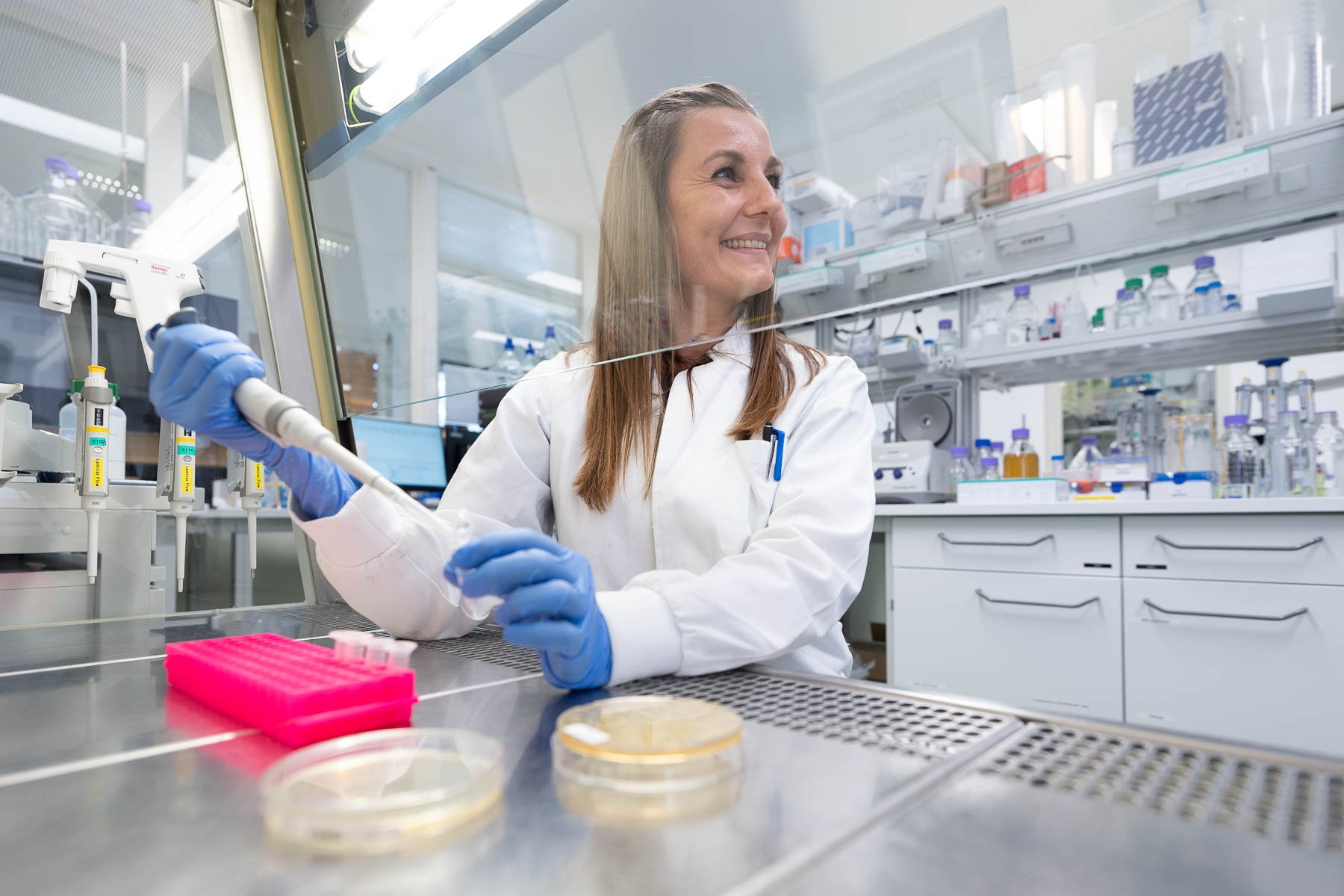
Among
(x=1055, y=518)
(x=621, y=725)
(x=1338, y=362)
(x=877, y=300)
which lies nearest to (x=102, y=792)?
(x=621, y=725)

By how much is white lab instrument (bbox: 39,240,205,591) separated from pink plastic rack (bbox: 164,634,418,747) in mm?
655

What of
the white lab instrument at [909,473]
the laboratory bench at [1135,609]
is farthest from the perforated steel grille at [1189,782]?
the white lab instrument at [909,473]

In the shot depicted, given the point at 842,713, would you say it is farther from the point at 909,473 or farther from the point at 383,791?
the point at 909,473

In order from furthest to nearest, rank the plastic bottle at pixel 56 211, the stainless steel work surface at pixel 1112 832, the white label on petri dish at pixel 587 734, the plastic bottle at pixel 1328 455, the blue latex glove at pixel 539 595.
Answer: the plastic bottle at pixel 1328 455, the plastic bottle at pixel 56 211, the blue latex glove at pixel 539 595, the white label on petri dish at pixel 587 734, the stainless steel work surface at pixel 1112 832

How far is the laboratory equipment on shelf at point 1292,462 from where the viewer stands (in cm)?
204

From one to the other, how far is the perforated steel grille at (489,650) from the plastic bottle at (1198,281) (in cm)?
207

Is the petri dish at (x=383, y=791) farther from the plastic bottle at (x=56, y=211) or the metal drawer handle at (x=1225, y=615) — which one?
the metal drawer handle at (x=1225, y=615)

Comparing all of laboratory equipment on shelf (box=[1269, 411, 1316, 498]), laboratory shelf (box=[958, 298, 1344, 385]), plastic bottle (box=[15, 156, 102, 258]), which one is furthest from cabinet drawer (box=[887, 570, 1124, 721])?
plastic bottle (box=[15, 156, 102, 258])

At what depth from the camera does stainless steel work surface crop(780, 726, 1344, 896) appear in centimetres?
33

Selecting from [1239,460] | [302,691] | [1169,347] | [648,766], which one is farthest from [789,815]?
[1169,347]

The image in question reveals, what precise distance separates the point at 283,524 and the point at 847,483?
3.91 ft

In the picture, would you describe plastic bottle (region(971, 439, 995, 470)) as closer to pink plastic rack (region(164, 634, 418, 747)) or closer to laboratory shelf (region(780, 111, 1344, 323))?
laboratory shelf (region(780, 111, 1344, 323))

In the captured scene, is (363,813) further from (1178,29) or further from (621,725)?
(1178,29)

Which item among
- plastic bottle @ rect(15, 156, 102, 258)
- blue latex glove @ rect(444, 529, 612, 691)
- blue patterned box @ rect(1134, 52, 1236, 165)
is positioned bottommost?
blue latex glove @ rect(444, 529, 612, 691)
